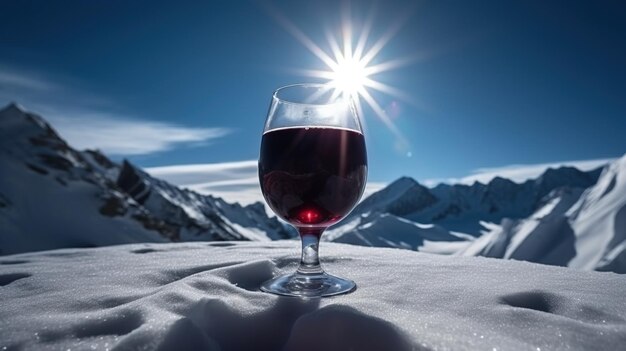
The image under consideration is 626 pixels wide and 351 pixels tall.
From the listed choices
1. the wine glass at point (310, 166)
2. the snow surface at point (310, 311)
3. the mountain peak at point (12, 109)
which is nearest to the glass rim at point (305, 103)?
the wine glass at point (310, 166)

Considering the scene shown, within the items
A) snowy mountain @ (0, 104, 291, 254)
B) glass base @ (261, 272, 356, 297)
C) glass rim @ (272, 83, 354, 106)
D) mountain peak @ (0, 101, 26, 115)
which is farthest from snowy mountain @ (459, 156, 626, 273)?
mountain peak @ (0, 101, 26, 115)

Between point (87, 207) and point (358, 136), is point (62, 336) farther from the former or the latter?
point (87, 207)

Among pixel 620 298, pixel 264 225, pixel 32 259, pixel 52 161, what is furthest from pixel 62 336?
pixel 264 225

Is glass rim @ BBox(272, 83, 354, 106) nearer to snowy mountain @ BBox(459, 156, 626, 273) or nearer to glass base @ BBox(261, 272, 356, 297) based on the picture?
glass base @ BBox(261, 272, 356, 297)

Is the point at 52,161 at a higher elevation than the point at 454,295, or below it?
higher

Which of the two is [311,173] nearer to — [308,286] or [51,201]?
[308,286]

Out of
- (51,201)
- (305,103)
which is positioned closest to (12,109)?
(51,201)
